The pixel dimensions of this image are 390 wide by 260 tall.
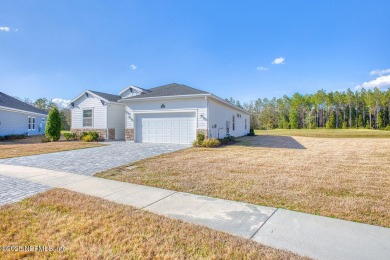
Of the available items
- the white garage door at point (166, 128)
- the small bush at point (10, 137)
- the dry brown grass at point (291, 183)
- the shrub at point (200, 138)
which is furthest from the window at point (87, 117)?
the dry brown grass at point (291, 183)

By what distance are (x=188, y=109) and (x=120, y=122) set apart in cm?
792

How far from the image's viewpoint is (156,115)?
15.3m

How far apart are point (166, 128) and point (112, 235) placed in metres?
12.3

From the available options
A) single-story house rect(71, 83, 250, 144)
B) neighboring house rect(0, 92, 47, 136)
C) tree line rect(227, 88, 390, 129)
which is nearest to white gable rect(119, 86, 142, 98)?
single-story house rect(71, 83, 250, 144)

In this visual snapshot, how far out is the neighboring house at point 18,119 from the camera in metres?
20.2

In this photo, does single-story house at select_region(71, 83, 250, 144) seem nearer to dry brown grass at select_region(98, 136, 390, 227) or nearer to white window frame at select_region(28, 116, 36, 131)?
dry brown grass at select_region(98, 136, 390, 227)

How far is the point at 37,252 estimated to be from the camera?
2457mm

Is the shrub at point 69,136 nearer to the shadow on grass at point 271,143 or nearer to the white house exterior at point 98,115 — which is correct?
the white house exterior at point 98,115

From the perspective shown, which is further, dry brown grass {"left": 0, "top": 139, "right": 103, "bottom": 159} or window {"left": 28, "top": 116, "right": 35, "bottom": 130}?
window {"left": 28, "top": 116, "right": 35, "bottom": 130}

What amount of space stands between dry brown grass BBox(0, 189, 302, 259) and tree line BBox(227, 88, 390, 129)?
53.6 m

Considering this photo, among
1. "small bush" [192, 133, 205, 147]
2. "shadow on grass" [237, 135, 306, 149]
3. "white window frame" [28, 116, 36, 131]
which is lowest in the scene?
"shadow on grass" [237, 135, 306, 149]

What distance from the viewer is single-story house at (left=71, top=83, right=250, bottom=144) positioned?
14.0 m

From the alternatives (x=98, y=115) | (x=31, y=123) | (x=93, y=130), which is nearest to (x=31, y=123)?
(x=31, y=123)

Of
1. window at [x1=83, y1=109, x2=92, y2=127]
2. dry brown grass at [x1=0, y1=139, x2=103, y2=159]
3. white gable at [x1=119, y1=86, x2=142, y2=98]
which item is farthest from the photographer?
white gable at [x1=119, y1=86, x2=142, y2=98]
